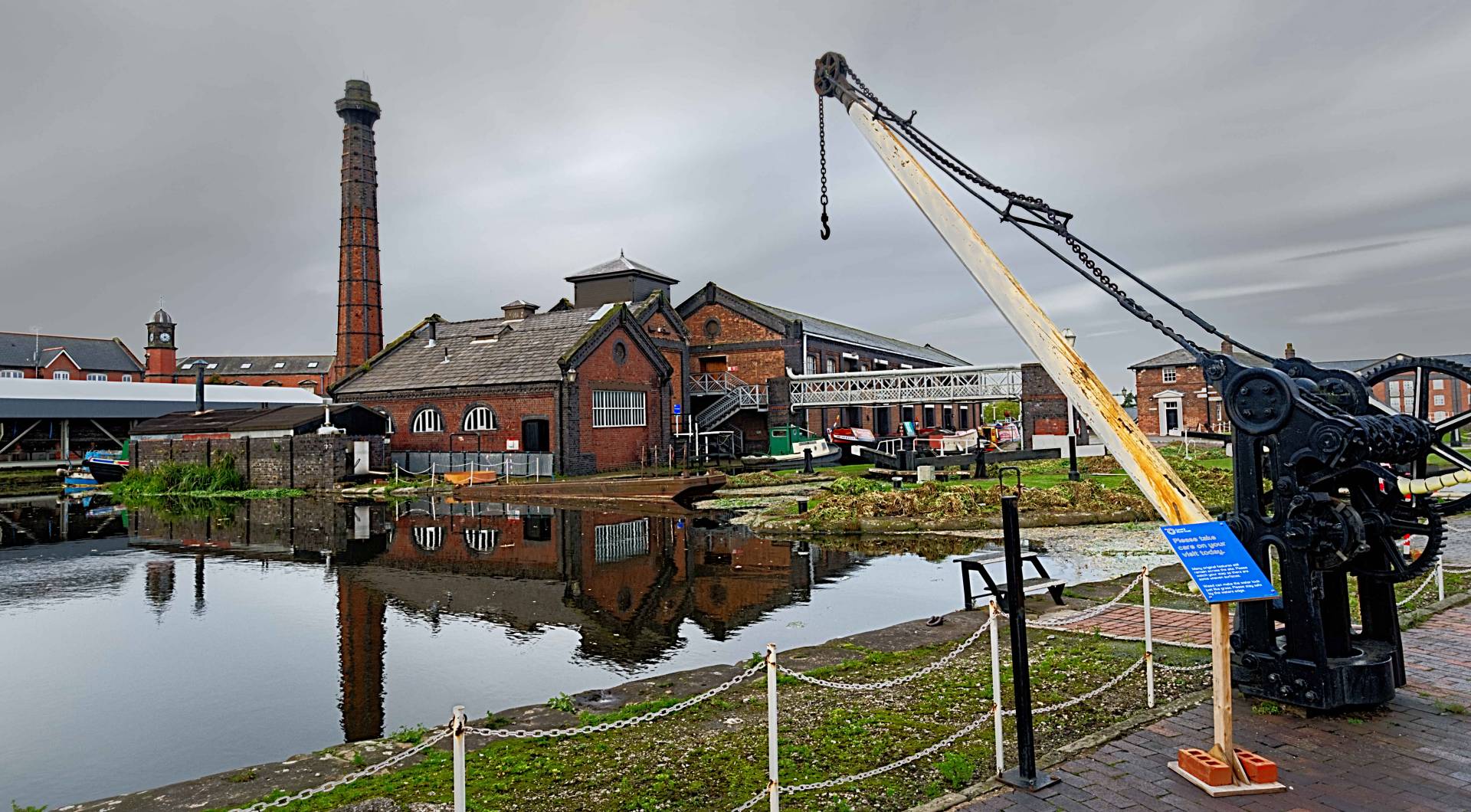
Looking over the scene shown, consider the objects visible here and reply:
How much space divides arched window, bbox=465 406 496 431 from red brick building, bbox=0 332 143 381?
163 feet

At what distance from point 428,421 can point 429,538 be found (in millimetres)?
18243

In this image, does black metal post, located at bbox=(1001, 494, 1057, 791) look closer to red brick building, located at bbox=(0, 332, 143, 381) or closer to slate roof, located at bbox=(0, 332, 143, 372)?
red brick building, located at bbox=(0, 332, 143, 381)

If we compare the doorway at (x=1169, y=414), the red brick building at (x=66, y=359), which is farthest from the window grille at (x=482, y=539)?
the red brick building at (x=66, y=359)

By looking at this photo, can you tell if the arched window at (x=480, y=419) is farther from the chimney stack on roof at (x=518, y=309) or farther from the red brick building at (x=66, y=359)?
the red brick building at (x=66, y=359)

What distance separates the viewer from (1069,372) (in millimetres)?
6711

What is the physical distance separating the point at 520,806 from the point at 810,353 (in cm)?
4021

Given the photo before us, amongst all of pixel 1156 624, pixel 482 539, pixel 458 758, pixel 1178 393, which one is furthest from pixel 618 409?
pixel 1178 393

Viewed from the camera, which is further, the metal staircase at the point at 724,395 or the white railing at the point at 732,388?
the white railing at the point at 732,388

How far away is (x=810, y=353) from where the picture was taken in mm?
44312

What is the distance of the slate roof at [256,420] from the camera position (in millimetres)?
32344

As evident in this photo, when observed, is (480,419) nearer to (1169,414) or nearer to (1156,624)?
(1156,624)

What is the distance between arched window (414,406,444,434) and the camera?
1373 inches

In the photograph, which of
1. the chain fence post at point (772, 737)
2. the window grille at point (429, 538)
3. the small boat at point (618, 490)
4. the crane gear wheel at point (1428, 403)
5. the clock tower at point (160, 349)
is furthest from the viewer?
the clock tower at point (160, 349)

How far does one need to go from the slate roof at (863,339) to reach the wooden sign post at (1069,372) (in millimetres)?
34763
